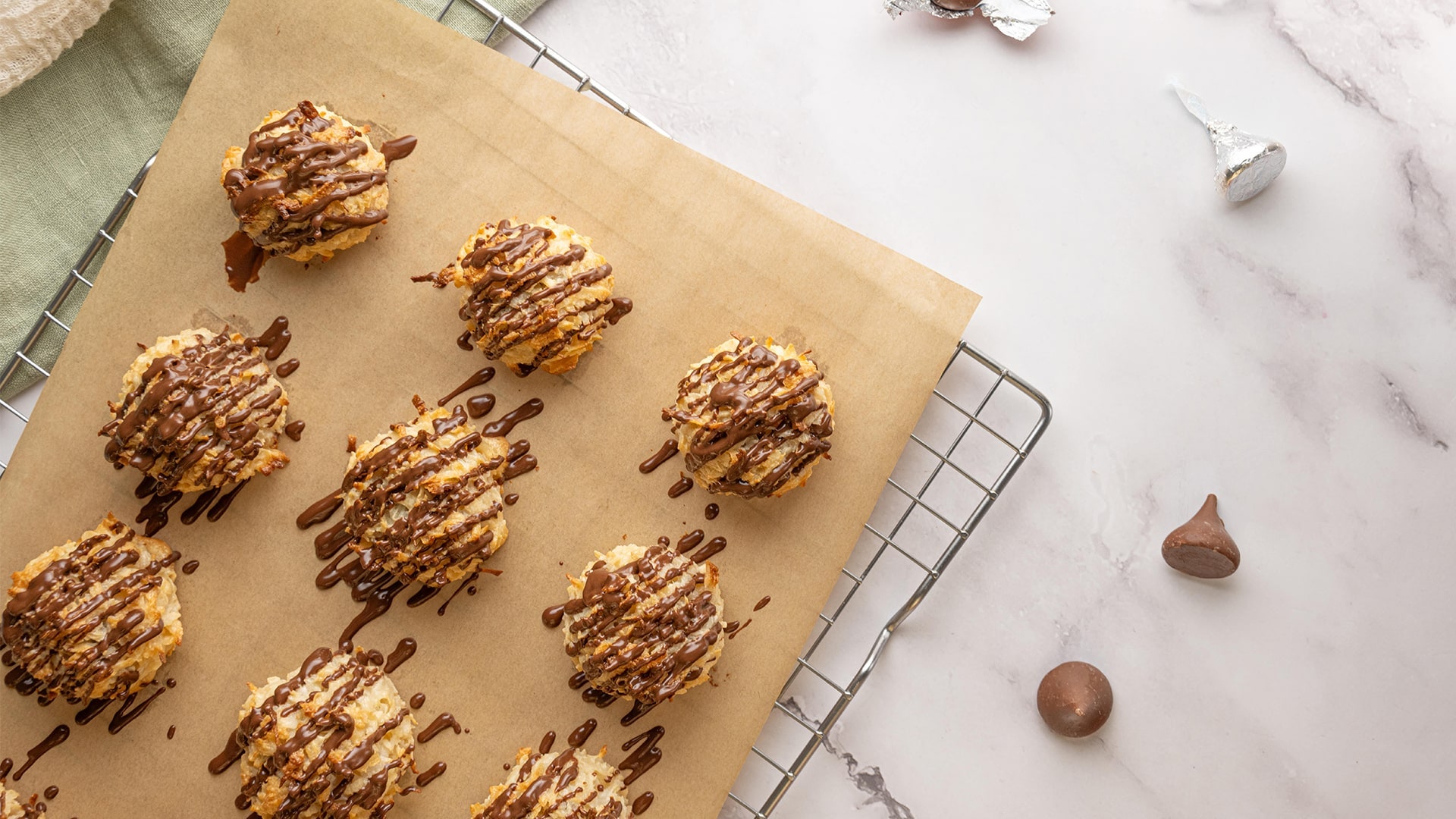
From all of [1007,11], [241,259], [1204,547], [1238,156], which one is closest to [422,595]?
[241,259]

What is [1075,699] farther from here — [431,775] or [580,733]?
[431,775]

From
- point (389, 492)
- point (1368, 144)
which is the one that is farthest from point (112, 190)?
point (1368, 144)

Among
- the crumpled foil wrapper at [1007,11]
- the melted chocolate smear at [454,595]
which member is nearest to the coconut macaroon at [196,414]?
the melted chocolate smear at [454,595]

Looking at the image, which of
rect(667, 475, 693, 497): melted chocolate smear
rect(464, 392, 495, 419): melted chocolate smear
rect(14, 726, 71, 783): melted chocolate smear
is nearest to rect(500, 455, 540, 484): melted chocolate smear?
rect(464, 392, 495, 419): melted chocolate smear

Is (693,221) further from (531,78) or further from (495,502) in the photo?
(495,502)

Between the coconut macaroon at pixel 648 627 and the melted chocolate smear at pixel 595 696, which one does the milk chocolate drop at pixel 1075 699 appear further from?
the melted chocolate smear at pixel 595 696

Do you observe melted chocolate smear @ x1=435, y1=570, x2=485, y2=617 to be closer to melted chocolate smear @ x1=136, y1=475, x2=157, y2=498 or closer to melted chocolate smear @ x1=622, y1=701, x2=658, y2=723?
melted chocolate smear @ x1=622, y1=701, x2=658, y2=723
